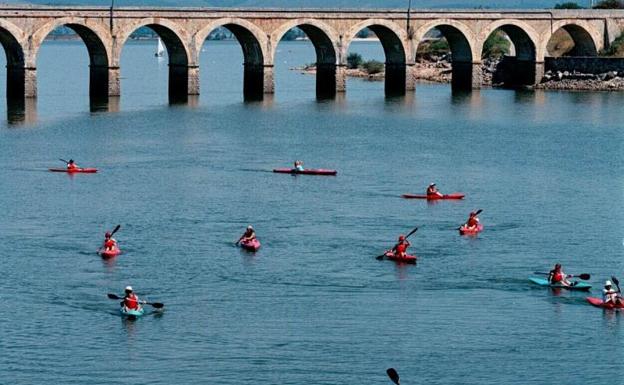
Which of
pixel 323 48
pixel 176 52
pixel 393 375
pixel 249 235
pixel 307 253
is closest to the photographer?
pixel 393 375

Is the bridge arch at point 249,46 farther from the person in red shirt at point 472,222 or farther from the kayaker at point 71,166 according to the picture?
the person in red shirt at point 472,222

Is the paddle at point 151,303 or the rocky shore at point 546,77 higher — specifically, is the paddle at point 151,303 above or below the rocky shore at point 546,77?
below

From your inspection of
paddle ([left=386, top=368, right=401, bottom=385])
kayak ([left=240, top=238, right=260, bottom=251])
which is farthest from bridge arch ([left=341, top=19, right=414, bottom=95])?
paddle ([left=386, top=368, right=401, bottom=385])

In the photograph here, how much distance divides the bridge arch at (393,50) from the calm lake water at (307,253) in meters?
28.2

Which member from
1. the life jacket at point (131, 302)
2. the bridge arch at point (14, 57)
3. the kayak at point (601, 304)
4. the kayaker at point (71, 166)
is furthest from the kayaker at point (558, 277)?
the bridge arch at point (14, 57)

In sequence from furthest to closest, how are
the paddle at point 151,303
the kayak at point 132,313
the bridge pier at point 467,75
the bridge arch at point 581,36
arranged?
1. the bridge arch at point 581,36
2. the bridge pier at point 467,75
3. the paddle at point 151,303
4. the kayak at point 132,313

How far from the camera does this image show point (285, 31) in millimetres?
128750

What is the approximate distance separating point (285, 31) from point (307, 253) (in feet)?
234

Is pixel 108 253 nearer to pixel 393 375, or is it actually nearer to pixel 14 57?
pixel 393 375

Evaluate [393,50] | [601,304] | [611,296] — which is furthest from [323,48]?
[611,296]

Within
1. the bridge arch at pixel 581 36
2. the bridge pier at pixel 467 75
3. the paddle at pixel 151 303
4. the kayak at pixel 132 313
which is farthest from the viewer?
the bridge arch at pixel 581 36

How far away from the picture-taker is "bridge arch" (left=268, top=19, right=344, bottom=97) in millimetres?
129250

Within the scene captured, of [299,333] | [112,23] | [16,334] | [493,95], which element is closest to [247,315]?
[299,333]

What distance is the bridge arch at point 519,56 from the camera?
455 feet
